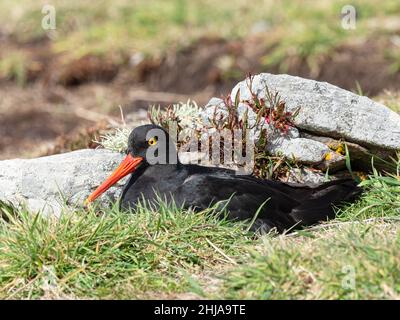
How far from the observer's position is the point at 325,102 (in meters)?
6.49

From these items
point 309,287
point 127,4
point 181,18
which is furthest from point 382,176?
point 127,4

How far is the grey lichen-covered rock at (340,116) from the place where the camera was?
644cm

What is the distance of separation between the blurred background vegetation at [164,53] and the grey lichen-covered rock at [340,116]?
514 cm

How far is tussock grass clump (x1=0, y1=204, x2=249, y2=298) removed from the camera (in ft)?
16.1

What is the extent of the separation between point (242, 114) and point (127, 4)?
9.57 m

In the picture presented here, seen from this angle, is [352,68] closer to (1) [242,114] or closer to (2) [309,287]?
(1) [242,114]

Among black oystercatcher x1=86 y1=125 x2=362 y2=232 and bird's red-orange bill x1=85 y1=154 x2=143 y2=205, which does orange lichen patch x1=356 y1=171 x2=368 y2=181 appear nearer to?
black oystercatcher x1=86 y1=125 x2=362 y2=232

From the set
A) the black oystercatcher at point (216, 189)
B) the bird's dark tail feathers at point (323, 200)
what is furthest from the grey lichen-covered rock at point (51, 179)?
the bird's dark tail feathers at point (323, 200)

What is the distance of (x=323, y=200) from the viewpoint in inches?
239

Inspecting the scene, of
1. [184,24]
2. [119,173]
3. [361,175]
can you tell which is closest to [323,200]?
[361,175]

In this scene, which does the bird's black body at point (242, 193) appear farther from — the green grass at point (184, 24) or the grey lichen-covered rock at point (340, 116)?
the green grass at point (184, 24)

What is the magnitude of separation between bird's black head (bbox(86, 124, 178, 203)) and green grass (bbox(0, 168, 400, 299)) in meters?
0.67

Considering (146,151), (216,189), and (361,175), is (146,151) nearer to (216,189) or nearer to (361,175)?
(216,189)

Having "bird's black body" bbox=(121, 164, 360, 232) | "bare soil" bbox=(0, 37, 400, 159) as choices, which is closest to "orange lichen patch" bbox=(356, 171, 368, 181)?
"bird's black body" bbox=(121, 164, 360, 232)
